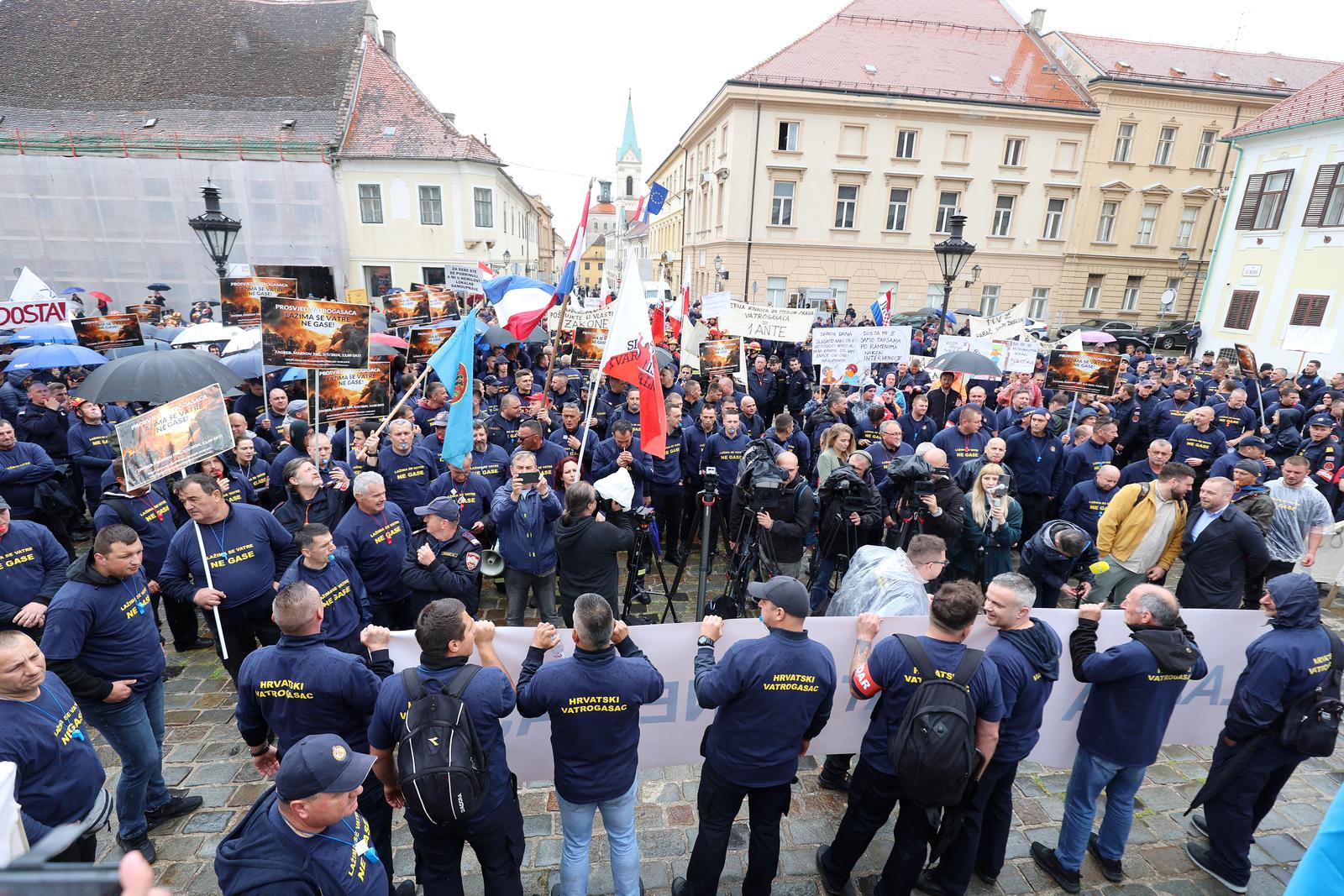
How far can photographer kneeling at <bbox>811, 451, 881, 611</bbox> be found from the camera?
6133mm

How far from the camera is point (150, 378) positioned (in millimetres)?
5922

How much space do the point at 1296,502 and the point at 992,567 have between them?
2.90 m

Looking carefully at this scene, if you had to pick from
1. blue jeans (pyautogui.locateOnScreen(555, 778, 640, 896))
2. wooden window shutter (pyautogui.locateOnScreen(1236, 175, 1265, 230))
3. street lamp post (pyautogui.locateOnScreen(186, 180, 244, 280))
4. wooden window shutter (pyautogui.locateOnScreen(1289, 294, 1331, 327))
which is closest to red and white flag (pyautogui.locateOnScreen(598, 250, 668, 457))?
blue jeans (pyautogui.locateOnScreen(555, 778, 640, 896))

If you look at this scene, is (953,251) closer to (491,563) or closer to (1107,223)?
(491,563)

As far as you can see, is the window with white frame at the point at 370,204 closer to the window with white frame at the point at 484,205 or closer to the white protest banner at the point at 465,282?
the window with white frame at the point at 484,205

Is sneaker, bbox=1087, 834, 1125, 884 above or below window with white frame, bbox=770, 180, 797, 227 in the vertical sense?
below

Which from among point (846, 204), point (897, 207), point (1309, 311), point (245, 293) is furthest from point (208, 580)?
point (897, 207)

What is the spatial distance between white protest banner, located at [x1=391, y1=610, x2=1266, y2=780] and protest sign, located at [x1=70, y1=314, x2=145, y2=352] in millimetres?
9498

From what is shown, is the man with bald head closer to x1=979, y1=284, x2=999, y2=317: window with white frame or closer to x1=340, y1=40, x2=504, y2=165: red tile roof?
x1=340, y1=40, x2=504, y2=165: red tile roof

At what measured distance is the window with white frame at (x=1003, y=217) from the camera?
34.1m

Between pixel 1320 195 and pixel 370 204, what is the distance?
119ft

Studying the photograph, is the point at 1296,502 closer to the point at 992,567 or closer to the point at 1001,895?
the point at 992,567

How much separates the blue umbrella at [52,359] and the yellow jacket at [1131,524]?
10.8 m

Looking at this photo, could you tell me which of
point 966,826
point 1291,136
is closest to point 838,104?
point 1291,136
